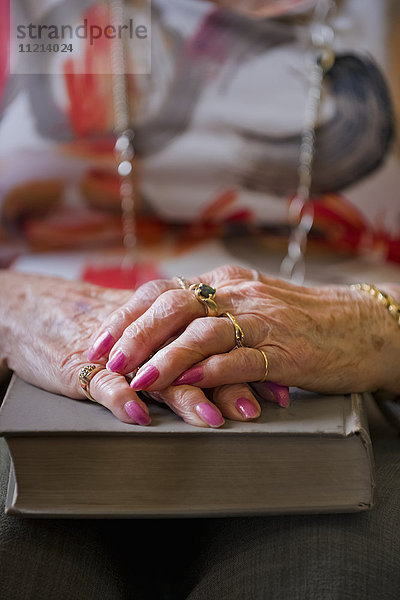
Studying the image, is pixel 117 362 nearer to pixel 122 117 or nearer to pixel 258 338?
pixel 258 338

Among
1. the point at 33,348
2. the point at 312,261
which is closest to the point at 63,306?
the point at 33,348

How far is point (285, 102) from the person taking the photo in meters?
1.03

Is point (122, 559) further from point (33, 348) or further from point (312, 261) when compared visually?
point (312, 261)

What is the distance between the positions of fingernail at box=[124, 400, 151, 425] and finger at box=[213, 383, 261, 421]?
0.22ft

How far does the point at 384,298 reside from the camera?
708 mm

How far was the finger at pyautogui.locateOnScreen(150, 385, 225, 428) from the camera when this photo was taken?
1.78 ft

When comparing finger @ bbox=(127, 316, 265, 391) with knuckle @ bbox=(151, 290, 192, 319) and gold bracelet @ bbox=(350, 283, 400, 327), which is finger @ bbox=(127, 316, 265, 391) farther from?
gold bracelet @ bbox=(350, 283, 400, 327)

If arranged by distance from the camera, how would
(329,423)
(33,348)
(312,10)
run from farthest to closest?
(312,10) → (33,348) → (329,423)

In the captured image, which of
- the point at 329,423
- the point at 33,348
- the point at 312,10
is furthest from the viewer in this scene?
the point at 312,10

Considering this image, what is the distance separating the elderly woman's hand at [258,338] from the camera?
582 mm

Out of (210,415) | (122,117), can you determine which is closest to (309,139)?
(122,117)

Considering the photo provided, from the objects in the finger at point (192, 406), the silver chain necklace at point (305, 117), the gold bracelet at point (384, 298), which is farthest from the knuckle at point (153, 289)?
the silver chain necklace at point (305, 117)

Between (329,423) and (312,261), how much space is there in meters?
0.52

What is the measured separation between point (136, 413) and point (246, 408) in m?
0.09
